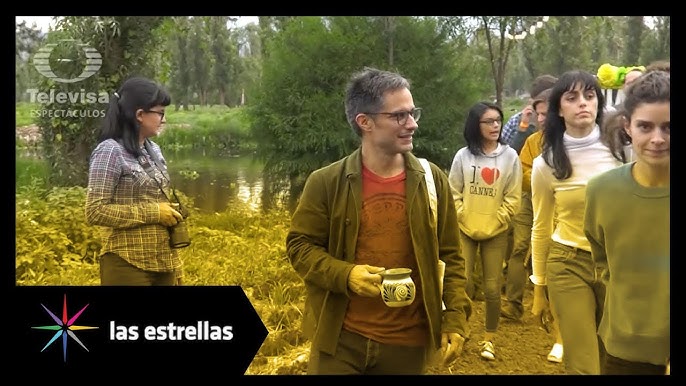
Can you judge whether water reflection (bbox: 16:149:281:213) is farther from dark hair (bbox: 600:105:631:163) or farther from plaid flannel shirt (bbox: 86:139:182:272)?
dark hair (bbox: 600:105:631:163)

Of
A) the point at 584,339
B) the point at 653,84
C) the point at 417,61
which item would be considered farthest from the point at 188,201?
the point at 653,84

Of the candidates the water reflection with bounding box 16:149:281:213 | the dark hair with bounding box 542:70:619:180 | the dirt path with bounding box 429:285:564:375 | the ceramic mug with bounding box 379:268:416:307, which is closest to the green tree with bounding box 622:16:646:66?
the dark hair with bounding box 542:70:619:180

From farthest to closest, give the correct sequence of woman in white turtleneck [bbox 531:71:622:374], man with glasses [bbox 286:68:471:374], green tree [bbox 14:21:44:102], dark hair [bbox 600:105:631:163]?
green tree [bbox 14:21:44:102] < woman in white turtleneck [bbox 531:71:622:374] < dark hair [bbox 600:105:631:163] < man with glasses [bbox 286:68:471:374]

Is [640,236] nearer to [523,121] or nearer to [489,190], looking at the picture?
[489,190]

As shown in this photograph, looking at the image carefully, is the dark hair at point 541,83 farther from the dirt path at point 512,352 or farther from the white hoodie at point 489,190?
the dirt path at point 512,352

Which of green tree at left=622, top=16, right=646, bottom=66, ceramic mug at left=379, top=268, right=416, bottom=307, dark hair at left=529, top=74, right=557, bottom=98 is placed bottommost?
ceramic mug at left=379, top=268, right=416, bottom=307

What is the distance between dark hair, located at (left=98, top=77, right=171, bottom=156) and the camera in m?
3.27

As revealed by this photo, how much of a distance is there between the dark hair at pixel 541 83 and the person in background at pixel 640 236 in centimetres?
152

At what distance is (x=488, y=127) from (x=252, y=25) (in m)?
1.56

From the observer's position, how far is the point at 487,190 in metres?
4.20

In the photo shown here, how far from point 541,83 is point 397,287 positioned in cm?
232

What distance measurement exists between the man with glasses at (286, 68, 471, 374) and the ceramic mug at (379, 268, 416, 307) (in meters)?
0.09
